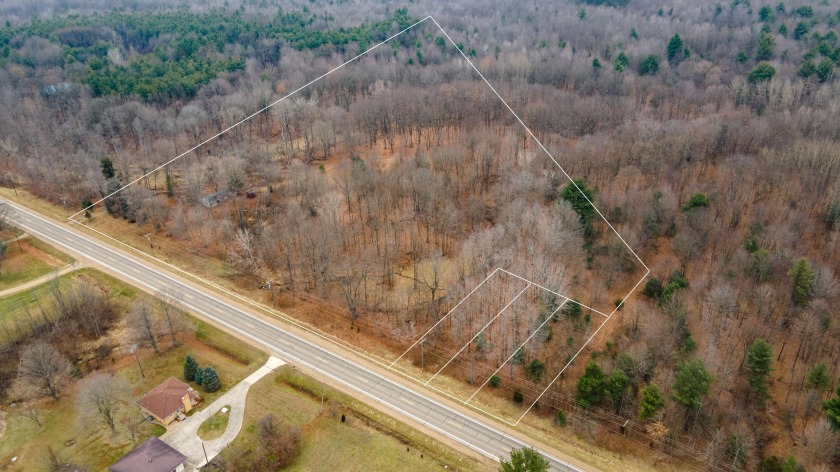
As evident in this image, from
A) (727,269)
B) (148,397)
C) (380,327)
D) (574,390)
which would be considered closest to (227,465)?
(148,397)

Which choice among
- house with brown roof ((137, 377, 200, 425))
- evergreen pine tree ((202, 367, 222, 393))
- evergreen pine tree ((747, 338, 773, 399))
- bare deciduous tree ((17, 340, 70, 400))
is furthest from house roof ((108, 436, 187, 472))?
evergreen pine tree ((747, 338, 773, 399))

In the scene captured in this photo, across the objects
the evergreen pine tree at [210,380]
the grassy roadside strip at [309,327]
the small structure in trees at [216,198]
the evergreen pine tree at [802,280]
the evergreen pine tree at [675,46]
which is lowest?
the grassy roadside strip at [309,327]

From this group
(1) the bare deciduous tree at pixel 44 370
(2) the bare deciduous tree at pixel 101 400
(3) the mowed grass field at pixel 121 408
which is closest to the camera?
(3) the mowed grass field at pixel 121 408

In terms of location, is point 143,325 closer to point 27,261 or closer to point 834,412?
point 27,261

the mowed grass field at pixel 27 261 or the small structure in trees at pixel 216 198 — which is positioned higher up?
the small structure in trees at pixel 216 198

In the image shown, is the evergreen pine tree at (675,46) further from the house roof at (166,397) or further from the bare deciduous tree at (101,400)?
the bare deciduous tree at (101,400)

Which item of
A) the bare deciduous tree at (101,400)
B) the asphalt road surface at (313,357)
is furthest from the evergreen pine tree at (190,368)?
the asphalt road surface at (313,357)

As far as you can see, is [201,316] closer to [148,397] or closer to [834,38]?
[148,397]
